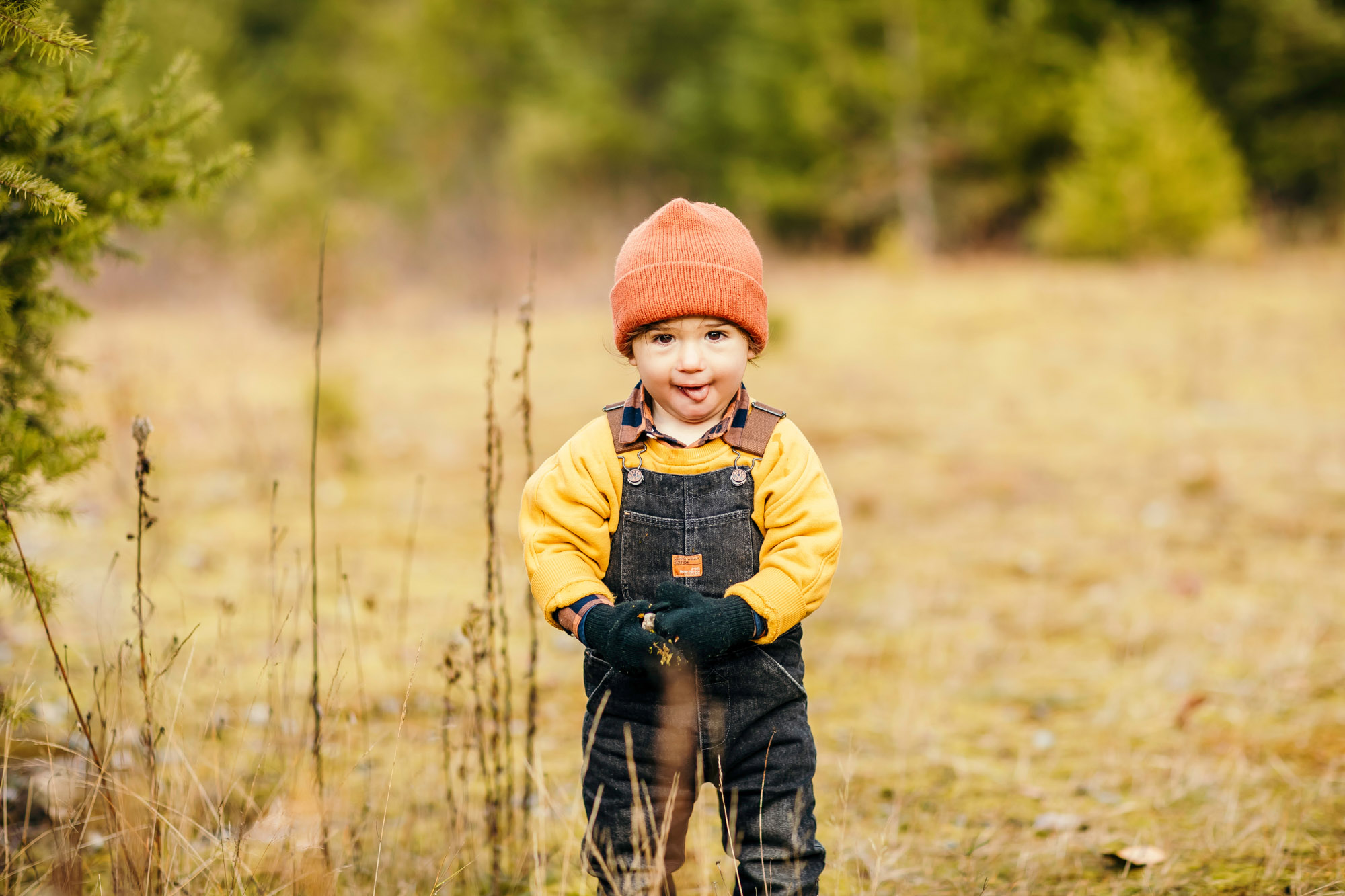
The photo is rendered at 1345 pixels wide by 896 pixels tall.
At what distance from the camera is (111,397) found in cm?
790

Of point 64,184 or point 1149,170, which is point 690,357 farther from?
point 1149,170

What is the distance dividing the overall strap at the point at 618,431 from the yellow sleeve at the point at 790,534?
259mm

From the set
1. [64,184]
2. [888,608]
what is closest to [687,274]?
[64,184]

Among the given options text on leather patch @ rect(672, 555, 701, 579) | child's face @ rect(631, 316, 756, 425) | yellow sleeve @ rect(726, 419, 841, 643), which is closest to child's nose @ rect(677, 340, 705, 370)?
child's face @ rect(631, 316, 756, 425)

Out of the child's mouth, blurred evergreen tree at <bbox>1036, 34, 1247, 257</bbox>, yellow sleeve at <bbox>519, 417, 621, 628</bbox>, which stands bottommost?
yellow sleeve at <bbox>519, 417, 621, 628</bbox>

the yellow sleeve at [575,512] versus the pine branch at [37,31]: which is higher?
the pine branch at [37,31]

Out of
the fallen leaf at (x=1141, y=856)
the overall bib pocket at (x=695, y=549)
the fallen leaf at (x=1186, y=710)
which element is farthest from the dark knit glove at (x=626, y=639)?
the fallen leaf at (x=1186, y=710)

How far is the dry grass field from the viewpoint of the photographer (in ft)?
8.56

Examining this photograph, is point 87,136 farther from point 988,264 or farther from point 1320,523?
point 988,264

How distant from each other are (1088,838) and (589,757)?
5.38 ft

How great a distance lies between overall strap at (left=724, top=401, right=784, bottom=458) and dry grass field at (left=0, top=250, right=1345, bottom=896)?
799 millimetres

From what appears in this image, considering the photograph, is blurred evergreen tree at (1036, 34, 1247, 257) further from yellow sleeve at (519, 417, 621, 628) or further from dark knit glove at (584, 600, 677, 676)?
dark knit glove at (584, 600, 677, 676)

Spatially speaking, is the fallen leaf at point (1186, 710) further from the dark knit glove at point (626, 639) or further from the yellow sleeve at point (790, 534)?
the dark knit glove at point (626, 639)

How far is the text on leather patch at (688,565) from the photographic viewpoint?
6.61 ft
